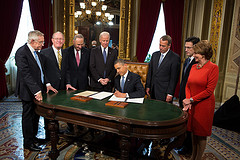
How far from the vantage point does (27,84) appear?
2719 mm

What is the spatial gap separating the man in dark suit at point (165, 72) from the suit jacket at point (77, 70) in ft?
4.25

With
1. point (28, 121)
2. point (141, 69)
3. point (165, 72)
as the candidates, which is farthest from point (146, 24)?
point (28, 121)

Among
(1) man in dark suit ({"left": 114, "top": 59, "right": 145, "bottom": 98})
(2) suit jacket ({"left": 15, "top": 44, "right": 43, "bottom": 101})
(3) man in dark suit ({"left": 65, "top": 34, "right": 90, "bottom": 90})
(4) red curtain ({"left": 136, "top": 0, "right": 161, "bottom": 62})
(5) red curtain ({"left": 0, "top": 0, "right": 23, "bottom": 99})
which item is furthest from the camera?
(4) red curtain ({"left": 136, "top": 0, "right": 161, "bottom": 62})

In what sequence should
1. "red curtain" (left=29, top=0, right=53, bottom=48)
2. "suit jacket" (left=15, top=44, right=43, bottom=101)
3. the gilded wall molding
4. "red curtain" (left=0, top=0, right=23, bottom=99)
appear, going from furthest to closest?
the gilded wall molding → "red curtain" (left=29, top=0, right=53, bottom=48) → "red curtain" (left=0, top=0, right=23, bottom=99) → "suit jacket" (left=15, top=44, right=43, bottom=101)

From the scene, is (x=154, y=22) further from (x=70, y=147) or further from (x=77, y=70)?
(x=70, y=147)

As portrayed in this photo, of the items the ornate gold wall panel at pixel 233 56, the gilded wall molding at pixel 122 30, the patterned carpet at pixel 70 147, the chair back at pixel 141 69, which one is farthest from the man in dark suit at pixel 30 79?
the ornate gold wall panel at pixel 233 56

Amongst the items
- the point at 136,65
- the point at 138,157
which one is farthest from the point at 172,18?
the point at 138,157

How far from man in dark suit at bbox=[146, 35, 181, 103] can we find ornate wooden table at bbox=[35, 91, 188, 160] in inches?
27.6

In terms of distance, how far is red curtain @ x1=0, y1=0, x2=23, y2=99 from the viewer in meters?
5.43

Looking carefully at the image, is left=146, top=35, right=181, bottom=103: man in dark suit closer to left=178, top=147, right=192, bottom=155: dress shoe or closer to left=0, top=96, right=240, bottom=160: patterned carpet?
left=178, top=147, right=192, bottom=155: dress shoe

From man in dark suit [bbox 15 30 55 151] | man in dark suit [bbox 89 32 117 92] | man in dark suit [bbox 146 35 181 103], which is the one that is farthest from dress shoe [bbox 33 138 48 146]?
man in dark suit [bbox 146 35 181 103]

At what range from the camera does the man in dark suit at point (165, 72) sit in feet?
10.4

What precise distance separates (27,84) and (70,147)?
128 cm

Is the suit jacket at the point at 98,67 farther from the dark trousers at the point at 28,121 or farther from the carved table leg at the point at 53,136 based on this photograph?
the carved table leg at the point at 53,136
